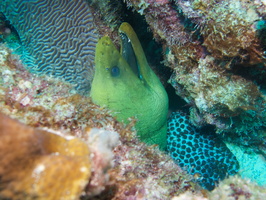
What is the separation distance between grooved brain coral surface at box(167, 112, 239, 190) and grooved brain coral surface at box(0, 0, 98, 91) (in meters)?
2.59

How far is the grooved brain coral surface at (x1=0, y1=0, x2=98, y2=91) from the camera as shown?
14.2ft

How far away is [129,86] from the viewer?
3.46 m

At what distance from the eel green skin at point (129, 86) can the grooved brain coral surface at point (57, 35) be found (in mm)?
1154

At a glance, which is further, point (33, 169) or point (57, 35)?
point (57, 35)

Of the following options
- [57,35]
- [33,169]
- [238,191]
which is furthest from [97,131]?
[57,35]

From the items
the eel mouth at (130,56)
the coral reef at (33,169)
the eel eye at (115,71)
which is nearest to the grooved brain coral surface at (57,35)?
the eel mouth at (130,56)

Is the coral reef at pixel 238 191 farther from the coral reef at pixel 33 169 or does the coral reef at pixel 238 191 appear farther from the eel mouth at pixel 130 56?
the eel mouth at pixel 130 56

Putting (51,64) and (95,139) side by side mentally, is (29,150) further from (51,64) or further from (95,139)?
(51,64)

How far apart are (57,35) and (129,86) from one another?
8.08ft

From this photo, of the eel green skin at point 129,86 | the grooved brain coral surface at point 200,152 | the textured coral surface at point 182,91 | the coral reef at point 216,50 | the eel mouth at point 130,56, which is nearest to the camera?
the textured coral surface at point 182,91

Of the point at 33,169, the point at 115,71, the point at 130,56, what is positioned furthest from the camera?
→ the point at 130,56

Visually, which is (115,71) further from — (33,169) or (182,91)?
(33,169)

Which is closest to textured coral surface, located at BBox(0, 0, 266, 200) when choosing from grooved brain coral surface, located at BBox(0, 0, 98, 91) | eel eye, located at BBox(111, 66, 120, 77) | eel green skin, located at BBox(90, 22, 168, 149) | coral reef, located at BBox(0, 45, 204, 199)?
coral reef, located at BBox(0, 45, 204, 199)

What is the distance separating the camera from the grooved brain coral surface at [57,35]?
171 inches
